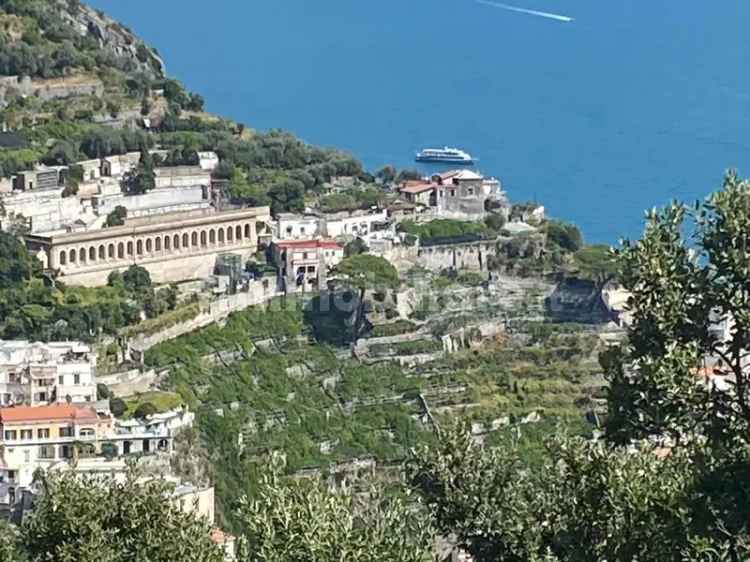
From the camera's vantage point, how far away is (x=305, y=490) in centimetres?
775

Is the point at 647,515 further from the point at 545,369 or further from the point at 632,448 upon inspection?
the point at 545,369

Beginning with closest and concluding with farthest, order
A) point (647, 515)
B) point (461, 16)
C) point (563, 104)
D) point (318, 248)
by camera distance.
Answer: point (647, 515) → point (318, 248) → point (563, 104) → point (461, 16)

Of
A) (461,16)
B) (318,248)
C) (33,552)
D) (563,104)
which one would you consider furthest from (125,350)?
(461,16)

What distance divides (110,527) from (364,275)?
13577 millimetres

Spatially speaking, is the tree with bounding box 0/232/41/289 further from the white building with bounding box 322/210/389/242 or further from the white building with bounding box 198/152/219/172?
the white building with bounding box 198/152/219/172

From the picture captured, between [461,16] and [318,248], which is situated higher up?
[461,16]

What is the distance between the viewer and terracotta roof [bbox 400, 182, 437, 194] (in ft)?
83.1

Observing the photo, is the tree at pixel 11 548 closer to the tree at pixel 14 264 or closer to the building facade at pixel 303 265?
the tree at pixel 14 264

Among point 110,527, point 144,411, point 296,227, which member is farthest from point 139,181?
point 110,527

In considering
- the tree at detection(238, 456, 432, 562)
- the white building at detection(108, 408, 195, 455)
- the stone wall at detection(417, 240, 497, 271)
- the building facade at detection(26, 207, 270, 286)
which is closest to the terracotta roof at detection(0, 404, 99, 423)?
the white building at detection(108, 408, 195, 455)

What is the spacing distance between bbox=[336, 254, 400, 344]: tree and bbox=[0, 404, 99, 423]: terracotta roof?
422cm

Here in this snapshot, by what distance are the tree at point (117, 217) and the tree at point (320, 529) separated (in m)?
15.2

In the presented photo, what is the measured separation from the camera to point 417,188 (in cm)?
2542

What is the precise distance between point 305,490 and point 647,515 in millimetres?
1241
